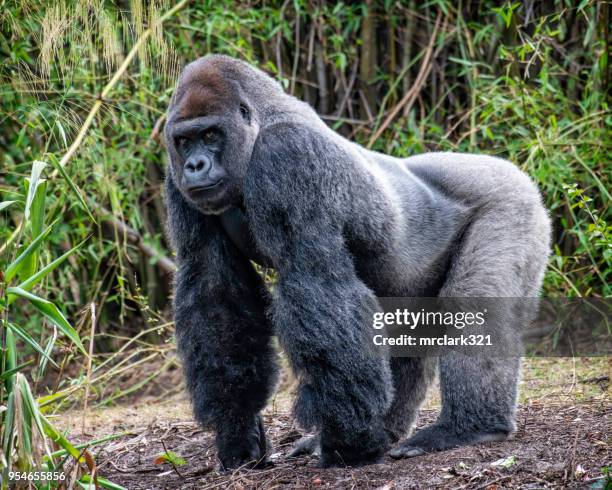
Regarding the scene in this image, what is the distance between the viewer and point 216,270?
3.55 m

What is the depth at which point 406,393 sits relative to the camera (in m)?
3.93

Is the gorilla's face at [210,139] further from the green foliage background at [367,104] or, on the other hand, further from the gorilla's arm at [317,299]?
the green foliage background at [367,104]

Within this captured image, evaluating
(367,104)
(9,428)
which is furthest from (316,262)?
(367,104)

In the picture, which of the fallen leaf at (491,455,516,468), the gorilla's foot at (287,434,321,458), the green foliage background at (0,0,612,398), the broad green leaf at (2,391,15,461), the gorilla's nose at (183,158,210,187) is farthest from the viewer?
the green foliage background at (0,0,612,398)

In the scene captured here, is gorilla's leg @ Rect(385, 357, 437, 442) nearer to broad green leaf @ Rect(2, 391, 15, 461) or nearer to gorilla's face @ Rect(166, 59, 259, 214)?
gorilla's face @ Rect(166, 59, 259, 214)

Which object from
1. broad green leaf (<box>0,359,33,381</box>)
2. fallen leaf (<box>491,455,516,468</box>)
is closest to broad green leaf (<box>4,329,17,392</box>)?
broad green leaf (<box>0,359,33,381</box>)

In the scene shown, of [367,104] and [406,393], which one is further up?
[367,104]

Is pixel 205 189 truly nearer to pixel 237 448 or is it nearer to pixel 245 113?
pixel 245 113

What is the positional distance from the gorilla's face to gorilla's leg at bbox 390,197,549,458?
1047 mm

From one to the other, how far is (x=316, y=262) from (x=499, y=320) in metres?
0.86

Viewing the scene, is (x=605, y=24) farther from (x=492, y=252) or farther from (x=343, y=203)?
(x=343, y=203)

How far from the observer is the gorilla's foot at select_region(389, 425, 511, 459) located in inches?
136

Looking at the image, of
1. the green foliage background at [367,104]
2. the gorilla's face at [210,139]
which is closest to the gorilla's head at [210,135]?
the gorilla's face at [210,139]

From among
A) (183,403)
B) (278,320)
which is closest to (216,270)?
(278,320)
